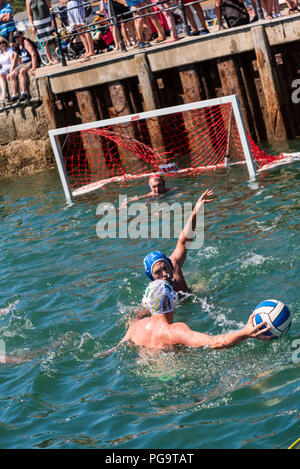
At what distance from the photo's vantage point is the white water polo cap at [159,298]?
7.85m

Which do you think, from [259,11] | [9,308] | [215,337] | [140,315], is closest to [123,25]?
[259,11]

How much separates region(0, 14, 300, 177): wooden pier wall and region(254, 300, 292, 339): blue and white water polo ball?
10282 millimetres

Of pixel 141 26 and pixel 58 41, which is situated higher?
pixel 58 41

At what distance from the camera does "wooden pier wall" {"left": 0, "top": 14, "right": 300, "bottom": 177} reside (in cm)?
A: 1656

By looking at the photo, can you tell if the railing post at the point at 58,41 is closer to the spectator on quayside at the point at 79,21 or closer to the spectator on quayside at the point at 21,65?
the spectator on quayside at the point at 79,21

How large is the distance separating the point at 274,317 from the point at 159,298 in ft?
4.52

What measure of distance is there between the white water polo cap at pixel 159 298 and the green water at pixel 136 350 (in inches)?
20.8

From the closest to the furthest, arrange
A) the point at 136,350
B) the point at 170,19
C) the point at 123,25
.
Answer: the point at 136,350, the point at 170,19, the point at 123,25

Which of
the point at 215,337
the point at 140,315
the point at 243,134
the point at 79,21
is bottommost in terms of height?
the point at 215,337

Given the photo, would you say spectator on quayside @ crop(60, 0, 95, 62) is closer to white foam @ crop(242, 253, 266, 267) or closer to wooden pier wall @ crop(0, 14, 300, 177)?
wooden pier wall @ crop(0, 14, 300, 177)

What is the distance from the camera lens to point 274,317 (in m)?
7.14

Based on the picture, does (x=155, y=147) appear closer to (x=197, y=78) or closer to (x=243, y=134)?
(x=197, y=78)

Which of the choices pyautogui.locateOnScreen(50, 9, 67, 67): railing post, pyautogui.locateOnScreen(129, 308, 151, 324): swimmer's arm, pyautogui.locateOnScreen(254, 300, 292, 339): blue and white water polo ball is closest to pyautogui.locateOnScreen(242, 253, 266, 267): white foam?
pyautogui.locateOnScreen(129, 308, 151, 324): swimmer's arm

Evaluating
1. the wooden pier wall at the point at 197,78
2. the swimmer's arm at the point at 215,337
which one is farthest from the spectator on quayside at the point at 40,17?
the swimmer's arm at the point at 215,337
